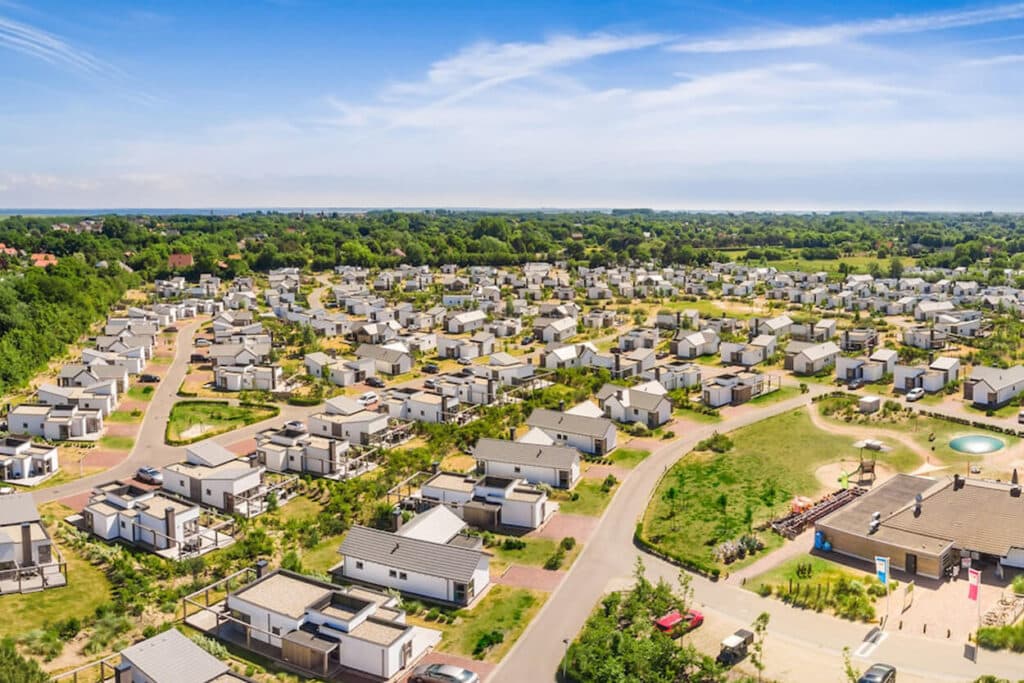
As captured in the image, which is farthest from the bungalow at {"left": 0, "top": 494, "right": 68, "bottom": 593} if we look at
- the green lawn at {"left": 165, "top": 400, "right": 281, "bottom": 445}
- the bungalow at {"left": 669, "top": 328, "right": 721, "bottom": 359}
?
the bungalow at {"left": 669, "top": 328, "right": 721, "bottom": 359}

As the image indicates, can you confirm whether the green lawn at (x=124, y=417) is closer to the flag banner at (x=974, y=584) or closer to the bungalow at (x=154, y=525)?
the bungalow at (x=154, y=525)

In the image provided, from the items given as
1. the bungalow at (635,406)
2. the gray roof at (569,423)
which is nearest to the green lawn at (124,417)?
the gray roof at (569,423)

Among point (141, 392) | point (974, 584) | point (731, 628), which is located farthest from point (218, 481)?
point (974, 584)

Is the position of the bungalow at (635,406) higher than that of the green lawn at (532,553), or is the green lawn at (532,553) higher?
the bungalow at (635,406)

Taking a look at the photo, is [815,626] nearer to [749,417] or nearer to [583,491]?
[583,491]

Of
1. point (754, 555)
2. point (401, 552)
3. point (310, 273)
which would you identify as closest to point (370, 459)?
point (401, 552)

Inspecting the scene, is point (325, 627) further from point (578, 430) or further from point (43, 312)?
point (43, 312)
